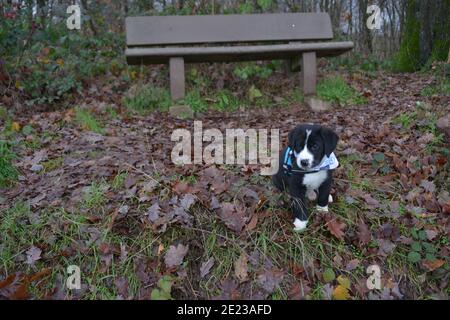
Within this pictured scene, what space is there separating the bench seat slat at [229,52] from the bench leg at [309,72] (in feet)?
0.32

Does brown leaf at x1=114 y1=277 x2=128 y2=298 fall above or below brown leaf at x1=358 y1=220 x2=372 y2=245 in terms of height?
below

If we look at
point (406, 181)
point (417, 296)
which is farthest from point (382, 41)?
point (417, 296)

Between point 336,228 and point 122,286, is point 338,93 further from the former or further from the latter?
point 122,286

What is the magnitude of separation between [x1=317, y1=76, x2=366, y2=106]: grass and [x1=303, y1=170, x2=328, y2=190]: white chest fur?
3373mm

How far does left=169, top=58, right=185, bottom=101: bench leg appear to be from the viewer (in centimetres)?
602

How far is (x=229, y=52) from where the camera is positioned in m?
5.91

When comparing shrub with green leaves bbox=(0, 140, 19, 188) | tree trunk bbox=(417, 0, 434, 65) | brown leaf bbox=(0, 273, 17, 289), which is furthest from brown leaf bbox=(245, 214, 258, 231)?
tree trunk bbox=(417, 0, 434, 65)

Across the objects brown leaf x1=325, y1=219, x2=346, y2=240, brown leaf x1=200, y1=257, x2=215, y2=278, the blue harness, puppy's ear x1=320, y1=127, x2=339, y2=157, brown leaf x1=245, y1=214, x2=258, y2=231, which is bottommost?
brown leaf x1=200, y1=257, x2=215, y2=278

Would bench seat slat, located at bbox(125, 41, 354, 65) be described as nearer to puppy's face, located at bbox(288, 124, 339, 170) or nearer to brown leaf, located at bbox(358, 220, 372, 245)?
puppy's face, located at bbox(288, 124, 339, 170)

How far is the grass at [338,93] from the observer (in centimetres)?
610

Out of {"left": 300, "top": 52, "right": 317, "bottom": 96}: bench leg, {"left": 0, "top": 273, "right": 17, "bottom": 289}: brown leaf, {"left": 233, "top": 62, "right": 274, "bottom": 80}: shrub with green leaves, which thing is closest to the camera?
{"left": 0, "top": 273, "right": 17, "bottom": 289}: brown leaf
